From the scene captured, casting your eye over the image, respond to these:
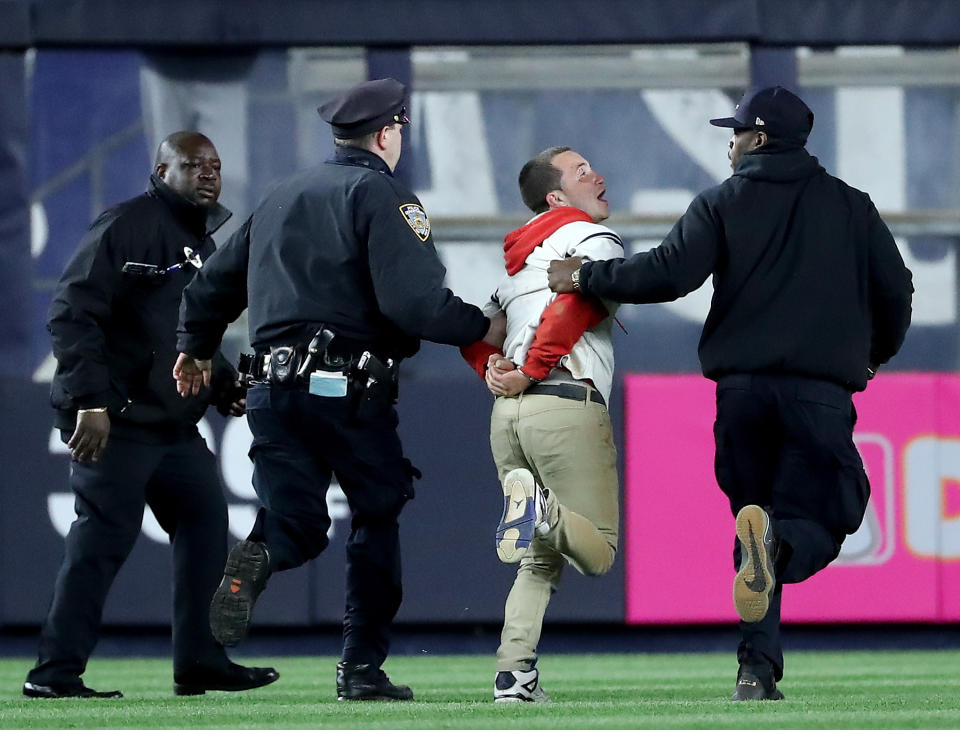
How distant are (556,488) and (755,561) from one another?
0.73 m

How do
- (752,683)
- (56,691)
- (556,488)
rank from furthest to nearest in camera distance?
(56,691) < (556,488) < (752,683)

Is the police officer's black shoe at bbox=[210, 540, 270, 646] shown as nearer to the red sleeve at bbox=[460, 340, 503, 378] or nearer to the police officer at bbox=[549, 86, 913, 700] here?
the red sleeve at bbox=[460, 340, 503, 378]

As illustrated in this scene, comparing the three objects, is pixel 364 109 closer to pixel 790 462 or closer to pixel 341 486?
pixel 341 486

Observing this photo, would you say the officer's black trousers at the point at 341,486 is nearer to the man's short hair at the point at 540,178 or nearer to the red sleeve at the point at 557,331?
the red sleeve at the point at 557,331

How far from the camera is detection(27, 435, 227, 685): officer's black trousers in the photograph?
614 cm

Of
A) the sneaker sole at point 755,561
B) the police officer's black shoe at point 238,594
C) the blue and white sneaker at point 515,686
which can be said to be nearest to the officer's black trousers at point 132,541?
the police officer's black shoe at point 238,594

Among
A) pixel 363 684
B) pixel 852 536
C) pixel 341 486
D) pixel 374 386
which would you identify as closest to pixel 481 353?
pixel 374 386

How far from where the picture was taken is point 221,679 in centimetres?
635

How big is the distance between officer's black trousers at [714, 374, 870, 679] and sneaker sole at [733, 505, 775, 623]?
0.55 feet

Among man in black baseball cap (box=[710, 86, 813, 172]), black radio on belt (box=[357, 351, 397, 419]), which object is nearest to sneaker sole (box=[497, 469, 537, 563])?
black radio on belt (box=[357, 351, 397, 419])

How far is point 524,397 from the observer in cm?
569

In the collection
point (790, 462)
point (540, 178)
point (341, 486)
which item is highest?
point (540, 178)

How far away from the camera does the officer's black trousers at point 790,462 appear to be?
5418mm

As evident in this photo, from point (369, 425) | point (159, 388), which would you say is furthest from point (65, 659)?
point (369, 425)
